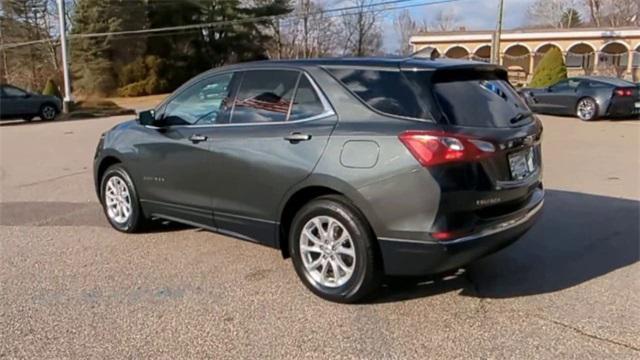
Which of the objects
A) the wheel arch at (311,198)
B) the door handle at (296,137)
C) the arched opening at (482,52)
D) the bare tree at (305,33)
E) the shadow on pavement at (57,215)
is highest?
the bare tree at (305,33)

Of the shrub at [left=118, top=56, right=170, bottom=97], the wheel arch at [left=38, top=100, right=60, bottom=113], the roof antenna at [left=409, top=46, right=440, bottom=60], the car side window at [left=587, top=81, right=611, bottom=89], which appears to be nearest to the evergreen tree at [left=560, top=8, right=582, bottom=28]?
the shrub at [left=118, top=56, right=170, bottom=97]

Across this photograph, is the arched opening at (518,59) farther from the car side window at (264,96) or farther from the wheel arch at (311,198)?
the wheel arch at (311,198)

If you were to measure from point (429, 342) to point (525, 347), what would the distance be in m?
0.55

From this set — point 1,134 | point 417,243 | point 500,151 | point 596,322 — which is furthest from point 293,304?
point 1,134

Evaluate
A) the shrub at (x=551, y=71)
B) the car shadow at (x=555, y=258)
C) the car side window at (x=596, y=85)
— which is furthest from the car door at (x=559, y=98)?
the car shadow at (x=555, y=258)

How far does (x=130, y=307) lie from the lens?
3941mm

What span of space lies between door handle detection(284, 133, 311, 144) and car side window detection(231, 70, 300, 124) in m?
0.19

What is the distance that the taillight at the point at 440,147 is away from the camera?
3.45 m

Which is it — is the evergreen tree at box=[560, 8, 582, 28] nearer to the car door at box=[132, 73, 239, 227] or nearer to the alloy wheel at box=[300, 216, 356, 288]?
the car door at box=[132, 73, 239, 227]

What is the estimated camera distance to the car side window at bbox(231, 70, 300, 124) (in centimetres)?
425

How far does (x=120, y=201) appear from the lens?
579cm

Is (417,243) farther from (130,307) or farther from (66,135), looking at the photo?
(66,135)

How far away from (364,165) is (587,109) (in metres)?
16.1

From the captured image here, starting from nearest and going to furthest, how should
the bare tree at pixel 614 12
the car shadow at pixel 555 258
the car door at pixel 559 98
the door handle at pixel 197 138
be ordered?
the car shadow at pixel 555 258, the door handle at pixel 197 138, the car door at pixel 559 98, the bare tree at pixel 614 12
